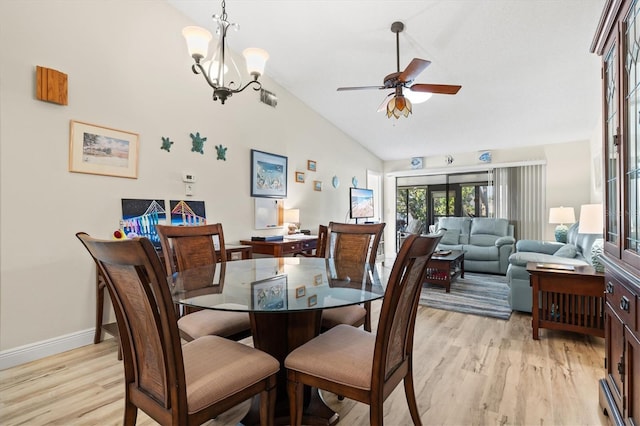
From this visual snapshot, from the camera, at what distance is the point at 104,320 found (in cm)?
291

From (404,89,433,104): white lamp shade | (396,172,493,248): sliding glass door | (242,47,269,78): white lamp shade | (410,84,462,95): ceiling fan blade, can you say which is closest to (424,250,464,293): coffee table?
(404,89,433,104): white lamp shade

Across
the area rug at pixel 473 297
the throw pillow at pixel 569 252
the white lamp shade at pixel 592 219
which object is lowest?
the area rug at pixel 473 297

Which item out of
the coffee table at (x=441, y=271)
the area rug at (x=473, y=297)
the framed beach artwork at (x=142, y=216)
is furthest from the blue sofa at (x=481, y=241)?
the framed beach artwork at (x=142, y=216)

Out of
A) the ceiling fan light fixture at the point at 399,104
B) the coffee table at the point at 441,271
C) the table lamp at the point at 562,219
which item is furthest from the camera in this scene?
the table lamp at the point at 562,219

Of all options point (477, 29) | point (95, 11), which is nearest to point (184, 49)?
point (95, 11)

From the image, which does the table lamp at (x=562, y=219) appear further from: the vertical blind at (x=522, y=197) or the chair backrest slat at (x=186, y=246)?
the chair backrest slat at (x=186, y=246)

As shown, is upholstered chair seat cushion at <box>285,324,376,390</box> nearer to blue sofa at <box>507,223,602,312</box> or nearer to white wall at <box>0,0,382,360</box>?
white wall at <box>0,0,382,360</box>

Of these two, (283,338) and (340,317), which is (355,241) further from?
(283,338)

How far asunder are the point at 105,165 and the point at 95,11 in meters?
1.31

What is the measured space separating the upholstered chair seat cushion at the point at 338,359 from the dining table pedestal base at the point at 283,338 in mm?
184

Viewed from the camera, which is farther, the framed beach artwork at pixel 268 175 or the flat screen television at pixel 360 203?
the flat screen television at pixel 360 203

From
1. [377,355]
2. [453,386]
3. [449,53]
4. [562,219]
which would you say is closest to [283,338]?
[377,355]

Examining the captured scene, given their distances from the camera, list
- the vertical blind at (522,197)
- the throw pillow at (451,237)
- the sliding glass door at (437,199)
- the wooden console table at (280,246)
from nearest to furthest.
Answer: the wooden console table at (280,246) → the vertical blind at (522,197) → the throw pillow at (451,237) → the sliding glass door at (437,199)

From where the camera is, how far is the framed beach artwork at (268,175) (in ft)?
14.0
